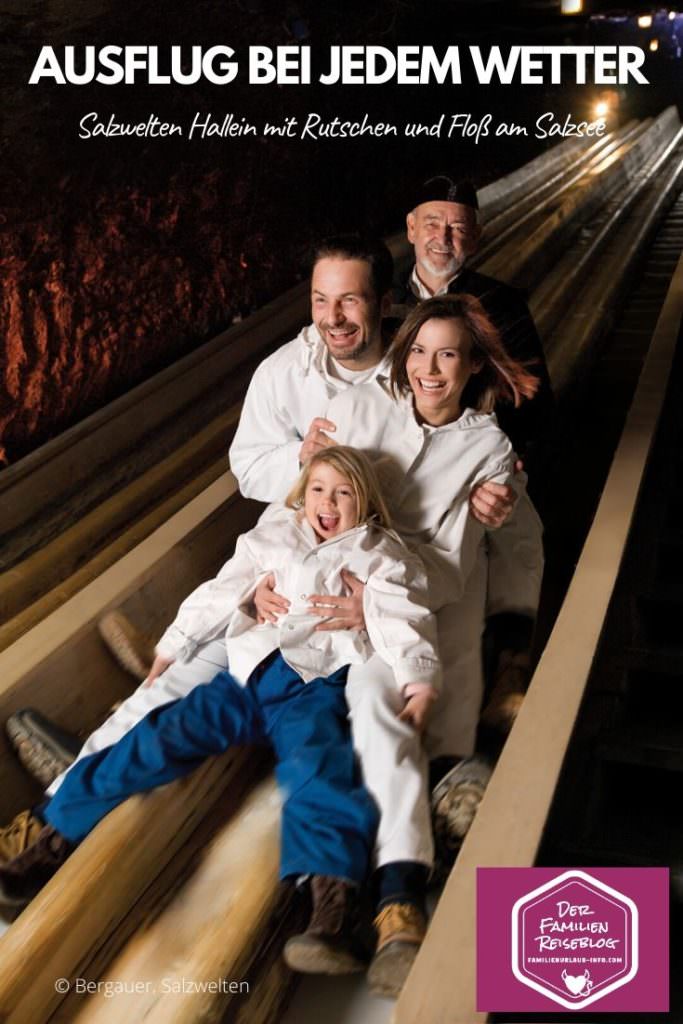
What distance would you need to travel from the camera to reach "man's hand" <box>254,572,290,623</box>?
1.68 metres

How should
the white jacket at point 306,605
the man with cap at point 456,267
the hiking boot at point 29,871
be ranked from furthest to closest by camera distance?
the man with cap at point 456,267, the white jacket at point 306,605, the hiking boot at point 29,871

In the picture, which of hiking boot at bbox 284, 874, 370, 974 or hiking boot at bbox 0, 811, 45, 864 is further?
hiking boot at bbox 0, 811, 45, 864

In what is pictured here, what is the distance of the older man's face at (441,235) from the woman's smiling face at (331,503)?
0.81 metres

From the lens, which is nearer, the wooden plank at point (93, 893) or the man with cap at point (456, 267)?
the wooden plank at point (93, 893)

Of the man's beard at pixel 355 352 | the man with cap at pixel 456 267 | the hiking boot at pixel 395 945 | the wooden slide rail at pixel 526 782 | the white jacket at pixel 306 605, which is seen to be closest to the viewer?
the wooden slide rail at pixel 526 782

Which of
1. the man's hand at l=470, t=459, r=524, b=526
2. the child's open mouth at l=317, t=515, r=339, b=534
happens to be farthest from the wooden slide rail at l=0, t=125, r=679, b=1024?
the man's hand at l=470, t=459, r=524, b=526

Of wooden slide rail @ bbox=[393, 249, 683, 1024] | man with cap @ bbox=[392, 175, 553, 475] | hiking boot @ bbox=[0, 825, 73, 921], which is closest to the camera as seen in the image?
wooden slide rail @ bbox=[393, 249, 683, 1024]

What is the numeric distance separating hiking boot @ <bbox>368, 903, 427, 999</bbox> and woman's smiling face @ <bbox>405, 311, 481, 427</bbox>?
33.3 inches

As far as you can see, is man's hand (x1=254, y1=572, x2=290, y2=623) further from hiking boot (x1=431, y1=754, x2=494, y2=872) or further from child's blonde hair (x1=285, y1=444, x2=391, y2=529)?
hiking boot (x1=431, y1=754, x2=494, y2=872)

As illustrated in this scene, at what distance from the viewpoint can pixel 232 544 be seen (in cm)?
227

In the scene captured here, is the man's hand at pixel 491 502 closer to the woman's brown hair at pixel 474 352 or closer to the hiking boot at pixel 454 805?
the woman's brown hair at pixel 474 352

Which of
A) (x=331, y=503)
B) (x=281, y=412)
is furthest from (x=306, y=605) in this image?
(x=281, y=412)

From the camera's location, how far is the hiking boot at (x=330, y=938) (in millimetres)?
1292

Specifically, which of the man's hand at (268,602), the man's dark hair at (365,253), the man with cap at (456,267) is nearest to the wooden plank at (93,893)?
the man's hand at (268,602)
